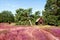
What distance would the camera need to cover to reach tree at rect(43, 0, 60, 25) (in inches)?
1938

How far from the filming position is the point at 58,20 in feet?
163

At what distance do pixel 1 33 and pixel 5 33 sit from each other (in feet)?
0.15

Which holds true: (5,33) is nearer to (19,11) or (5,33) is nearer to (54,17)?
(19,11)

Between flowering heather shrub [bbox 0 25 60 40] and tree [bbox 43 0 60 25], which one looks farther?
tree [bbox 43 0 60 25]

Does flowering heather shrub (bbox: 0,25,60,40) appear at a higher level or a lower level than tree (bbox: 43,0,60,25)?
higher

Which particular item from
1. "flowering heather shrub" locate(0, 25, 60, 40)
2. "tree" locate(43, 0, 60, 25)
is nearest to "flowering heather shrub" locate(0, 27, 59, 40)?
"flowering heather shrub" locate(0, 25, 60, 40)

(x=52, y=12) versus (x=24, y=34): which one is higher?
(x=24, y=34)

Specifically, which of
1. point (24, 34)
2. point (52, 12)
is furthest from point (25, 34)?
point (52, 12)

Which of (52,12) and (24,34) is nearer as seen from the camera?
(24,34)

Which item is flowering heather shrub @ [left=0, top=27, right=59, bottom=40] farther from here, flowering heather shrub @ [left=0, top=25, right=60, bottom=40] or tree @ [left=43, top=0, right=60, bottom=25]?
tree @ [left=43, top=0, right=60, bottom=25]

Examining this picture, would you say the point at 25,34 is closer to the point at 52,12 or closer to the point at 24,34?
the point at 24,34

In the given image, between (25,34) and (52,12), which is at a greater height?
(25,34)

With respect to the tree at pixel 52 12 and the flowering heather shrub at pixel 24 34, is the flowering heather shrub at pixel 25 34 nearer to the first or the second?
the flowering heather shrub at pixel 24 34

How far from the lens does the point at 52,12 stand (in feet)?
166
